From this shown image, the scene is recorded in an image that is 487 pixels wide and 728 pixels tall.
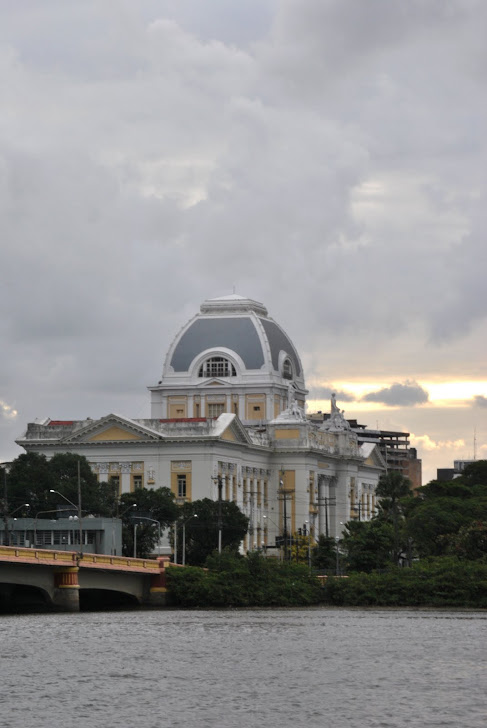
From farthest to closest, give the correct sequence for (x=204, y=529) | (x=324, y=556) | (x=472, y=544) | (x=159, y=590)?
(x=204, y=529) → (x=324, y=556) → (x=472, y=544) → (x=159, y=590)

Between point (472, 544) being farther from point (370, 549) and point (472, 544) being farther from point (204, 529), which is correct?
point (204, 529)

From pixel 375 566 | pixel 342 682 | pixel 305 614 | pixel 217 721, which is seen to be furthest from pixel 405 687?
pixel 375 566

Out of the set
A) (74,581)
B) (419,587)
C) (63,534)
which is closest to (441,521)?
(419,587)

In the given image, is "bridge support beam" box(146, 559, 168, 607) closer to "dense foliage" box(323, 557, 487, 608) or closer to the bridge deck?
the bridge deck

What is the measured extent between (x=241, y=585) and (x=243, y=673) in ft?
190

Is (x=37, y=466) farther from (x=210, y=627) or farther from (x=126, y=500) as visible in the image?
(x=210, y=627)

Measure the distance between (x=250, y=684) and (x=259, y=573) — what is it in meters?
64.1

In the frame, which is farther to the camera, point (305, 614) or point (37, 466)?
point (37, 466)

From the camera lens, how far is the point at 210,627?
4476 inches

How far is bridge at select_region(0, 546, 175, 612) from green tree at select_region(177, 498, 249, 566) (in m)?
36.3

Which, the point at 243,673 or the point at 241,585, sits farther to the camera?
the point at 241,585

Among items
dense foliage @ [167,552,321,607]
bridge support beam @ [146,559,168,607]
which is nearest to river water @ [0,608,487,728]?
bridge support beam @ [146,559,168,607]

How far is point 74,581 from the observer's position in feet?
420

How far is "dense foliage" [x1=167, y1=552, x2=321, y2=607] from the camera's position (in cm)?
14012
